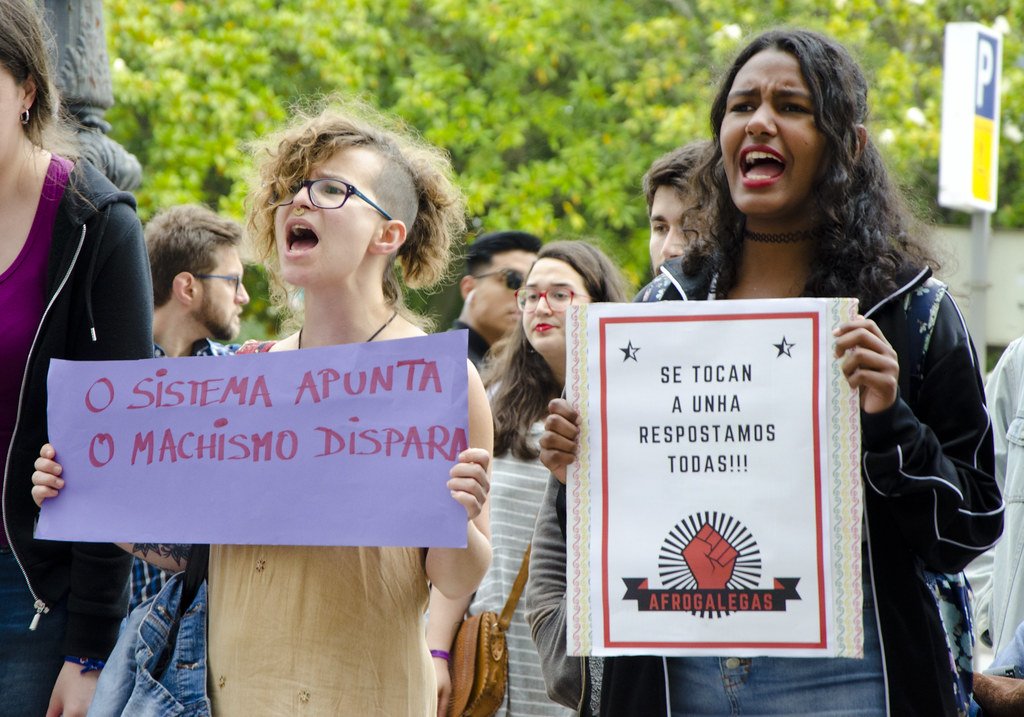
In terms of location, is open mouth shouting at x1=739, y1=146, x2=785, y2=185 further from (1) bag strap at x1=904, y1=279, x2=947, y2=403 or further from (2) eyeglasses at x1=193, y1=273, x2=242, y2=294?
(2) eyeglasses at x1=193, y1=273, x2=242, y2=294

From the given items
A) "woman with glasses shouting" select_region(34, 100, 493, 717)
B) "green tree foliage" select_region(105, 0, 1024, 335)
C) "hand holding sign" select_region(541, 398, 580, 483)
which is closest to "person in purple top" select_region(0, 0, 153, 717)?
"woman with glasses shouting" select_region(34, 100, 493, 717)

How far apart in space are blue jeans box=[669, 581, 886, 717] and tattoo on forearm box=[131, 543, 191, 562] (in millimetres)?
1106

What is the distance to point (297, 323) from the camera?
3.72 meters

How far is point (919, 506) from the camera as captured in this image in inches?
96.1

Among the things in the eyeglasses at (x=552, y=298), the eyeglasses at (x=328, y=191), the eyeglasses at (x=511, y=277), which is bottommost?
the eyeglasses at (x=328, y=191)

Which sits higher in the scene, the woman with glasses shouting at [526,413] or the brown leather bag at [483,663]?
the woman with glasses shouting at [526,413]

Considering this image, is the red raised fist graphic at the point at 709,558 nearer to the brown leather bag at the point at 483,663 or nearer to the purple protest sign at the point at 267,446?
the purple protest sign at the point at 267,446

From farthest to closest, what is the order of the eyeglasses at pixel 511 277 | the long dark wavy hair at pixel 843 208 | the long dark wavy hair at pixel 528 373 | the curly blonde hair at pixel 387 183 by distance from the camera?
the eyeglasses at pixel 511 277 < the long dark wavy hair at pixel 528 373 < the curly blonde hair at pixel 387 183 < the long dark wavy hair at pixel 843 208

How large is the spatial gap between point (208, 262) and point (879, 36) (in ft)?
36.8

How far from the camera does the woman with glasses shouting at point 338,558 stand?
9.18 ft

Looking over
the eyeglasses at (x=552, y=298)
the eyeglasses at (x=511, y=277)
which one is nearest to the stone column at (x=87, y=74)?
the eyeglasses at (x=552, y=298)

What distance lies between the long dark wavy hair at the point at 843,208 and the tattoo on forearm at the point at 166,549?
1241 millimetres

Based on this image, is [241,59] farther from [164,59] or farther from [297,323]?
[297,323]

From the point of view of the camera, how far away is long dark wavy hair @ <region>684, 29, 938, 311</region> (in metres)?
2.67
